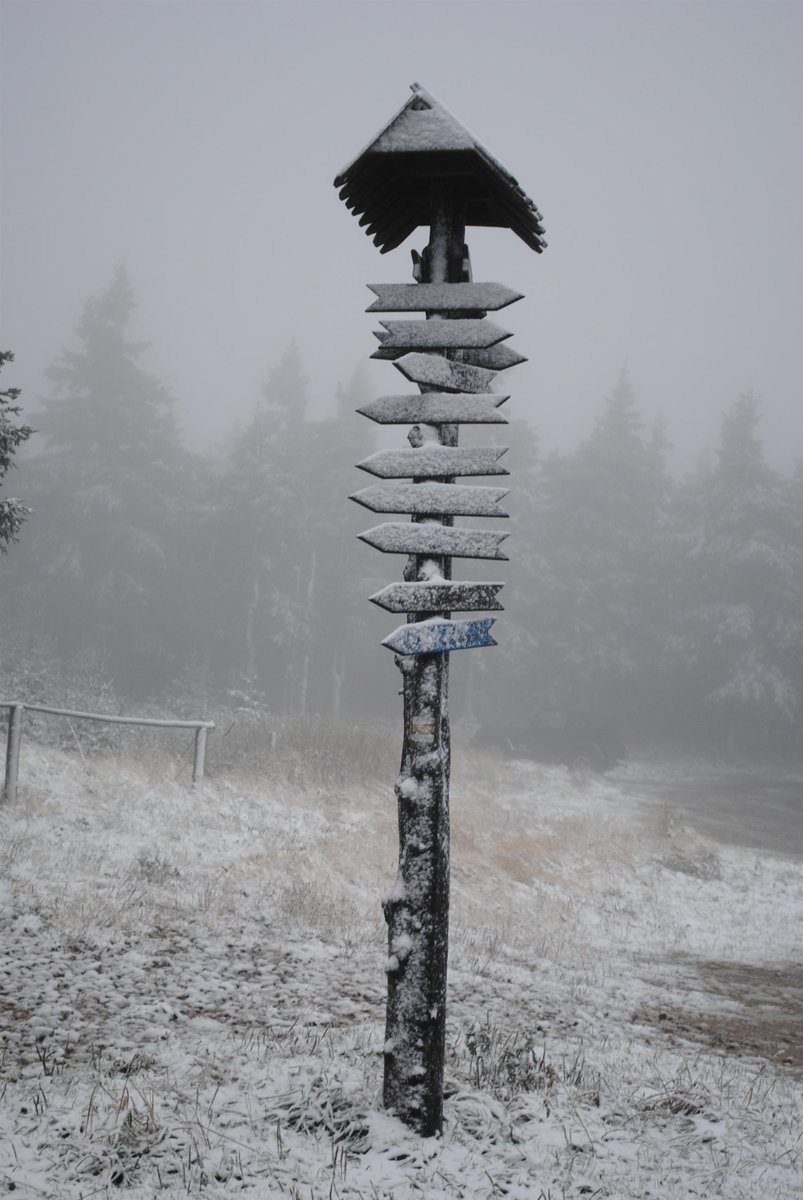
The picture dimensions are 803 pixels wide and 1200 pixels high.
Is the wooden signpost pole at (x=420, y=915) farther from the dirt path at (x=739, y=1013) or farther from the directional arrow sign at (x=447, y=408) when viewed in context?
the dirt path at (x=739, y=1013)

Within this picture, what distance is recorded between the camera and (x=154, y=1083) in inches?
156

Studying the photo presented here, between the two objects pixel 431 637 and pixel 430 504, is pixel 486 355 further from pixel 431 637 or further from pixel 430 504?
pixel 431 637

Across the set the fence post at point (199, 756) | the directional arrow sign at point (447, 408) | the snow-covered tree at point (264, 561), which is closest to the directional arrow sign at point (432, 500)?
the directional arrow sign at point (447, 408)

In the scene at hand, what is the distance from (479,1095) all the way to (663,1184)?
1045mm

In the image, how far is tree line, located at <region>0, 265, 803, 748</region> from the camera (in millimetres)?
32781

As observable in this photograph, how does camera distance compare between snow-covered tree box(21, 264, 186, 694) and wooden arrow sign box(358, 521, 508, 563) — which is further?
snow-covered tree box(21, 264, 186, 694)

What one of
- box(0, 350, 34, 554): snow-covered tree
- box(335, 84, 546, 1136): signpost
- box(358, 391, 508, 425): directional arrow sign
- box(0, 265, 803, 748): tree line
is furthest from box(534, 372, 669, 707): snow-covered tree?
box(358, 391, 508, 425): directional arrow sign

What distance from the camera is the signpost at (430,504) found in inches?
149

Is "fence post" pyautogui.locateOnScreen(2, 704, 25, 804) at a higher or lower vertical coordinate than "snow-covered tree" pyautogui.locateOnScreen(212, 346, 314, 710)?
lower

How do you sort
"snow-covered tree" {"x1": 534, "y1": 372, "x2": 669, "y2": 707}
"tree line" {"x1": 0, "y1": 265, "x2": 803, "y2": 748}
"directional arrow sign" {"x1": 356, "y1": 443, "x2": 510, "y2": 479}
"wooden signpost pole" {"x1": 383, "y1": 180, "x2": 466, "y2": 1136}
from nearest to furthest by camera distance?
1. "wooden signpost pole" {"x1": 383, "y1": 180, "x2": 466, "y2": 1136}
2. "directional arrow sign" {"x1": 356, "y1": 443, "x2": 510, "y2": 479}
3. "tree line" {"x1": 0, "y1": 265, "x2": 803, "y2": 748}
4. "snow-covered tree" {"x1": 534, "y1": 372, "x2": 669, "y2": 707}

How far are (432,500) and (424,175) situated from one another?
198 centimetres

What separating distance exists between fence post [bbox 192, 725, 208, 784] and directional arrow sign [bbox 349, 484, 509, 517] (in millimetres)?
10069

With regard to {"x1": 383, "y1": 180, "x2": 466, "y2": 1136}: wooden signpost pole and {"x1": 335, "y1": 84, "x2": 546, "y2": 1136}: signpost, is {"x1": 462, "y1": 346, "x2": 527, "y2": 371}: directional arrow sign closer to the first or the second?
{"x1": 335, "y1": 84, "x2": 546, "y2": 1136}: signpost

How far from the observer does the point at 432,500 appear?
13.2ft
